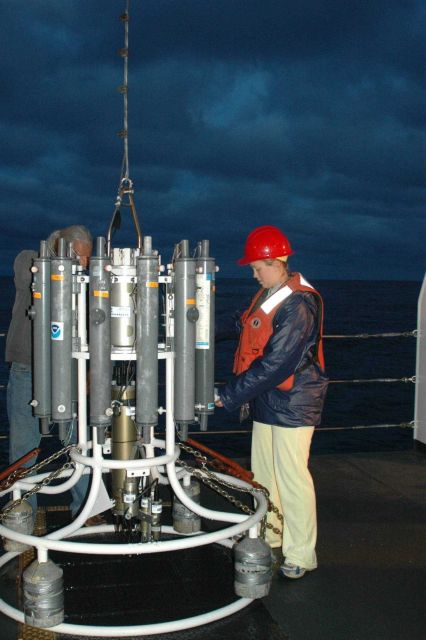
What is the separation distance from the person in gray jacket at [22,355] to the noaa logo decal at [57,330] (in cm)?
73

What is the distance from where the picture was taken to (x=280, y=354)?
10.9 ft

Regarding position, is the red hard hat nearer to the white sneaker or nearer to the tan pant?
the tan pant

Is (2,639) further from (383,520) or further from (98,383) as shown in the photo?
(383,520)

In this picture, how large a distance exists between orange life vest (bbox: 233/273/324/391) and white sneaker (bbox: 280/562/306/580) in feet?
2.80

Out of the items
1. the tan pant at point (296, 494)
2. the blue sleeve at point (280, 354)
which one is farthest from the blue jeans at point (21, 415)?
the tan pant at point (296, 494)

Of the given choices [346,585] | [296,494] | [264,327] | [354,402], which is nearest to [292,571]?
[346,585]

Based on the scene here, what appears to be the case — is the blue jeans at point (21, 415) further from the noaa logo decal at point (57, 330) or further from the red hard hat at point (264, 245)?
the red hard hat at point (264, 245)

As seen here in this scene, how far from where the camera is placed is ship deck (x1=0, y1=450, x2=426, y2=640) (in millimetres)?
2910

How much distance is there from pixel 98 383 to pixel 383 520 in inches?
79.8

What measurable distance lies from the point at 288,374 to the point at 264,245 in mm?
643

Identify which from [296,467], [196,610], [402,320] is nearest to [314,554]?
[296,467]

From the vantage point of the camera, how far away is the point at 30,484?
3645 millimetres

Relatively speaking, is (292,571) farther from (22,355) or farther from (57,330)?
(22,355)

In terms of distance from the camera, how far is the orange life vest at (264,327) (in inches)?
136
